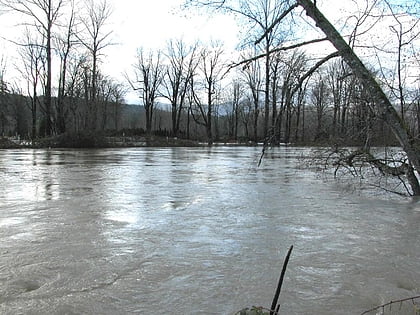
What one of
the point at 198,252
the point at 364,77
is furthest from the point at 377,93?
the point at 198,252

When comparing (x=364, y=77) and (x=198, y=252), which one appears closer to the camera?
(x=198, y=252)

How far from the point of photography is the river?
230 centimetres

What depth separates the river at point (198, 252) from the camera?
2.30 meters

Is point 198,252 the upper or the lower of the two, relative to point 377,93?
lower

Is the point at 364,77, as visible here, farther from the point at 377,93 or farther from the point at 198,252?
the point at 198,252

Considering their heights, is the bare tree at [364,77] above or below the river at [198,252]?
above

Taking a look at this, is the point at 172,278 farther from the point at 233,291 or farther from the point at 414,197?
the point at 414,197

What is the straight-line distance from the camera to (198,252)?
3.20m

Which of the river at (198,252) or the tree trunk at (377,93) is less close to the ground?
the tree trunk at (377,93)

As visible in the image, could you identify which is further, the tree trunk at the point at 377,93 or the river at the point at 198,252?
the tree trunk at the point at 377,93

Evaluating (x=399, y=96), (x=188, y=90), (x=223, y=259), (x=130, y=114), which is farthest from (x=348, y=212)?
(x=130, y=114)

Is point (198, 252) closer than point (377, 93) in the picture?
Yes

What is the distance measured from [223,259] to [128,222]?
1.58 m

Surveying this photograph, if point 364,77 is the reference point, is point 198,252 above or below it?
below
